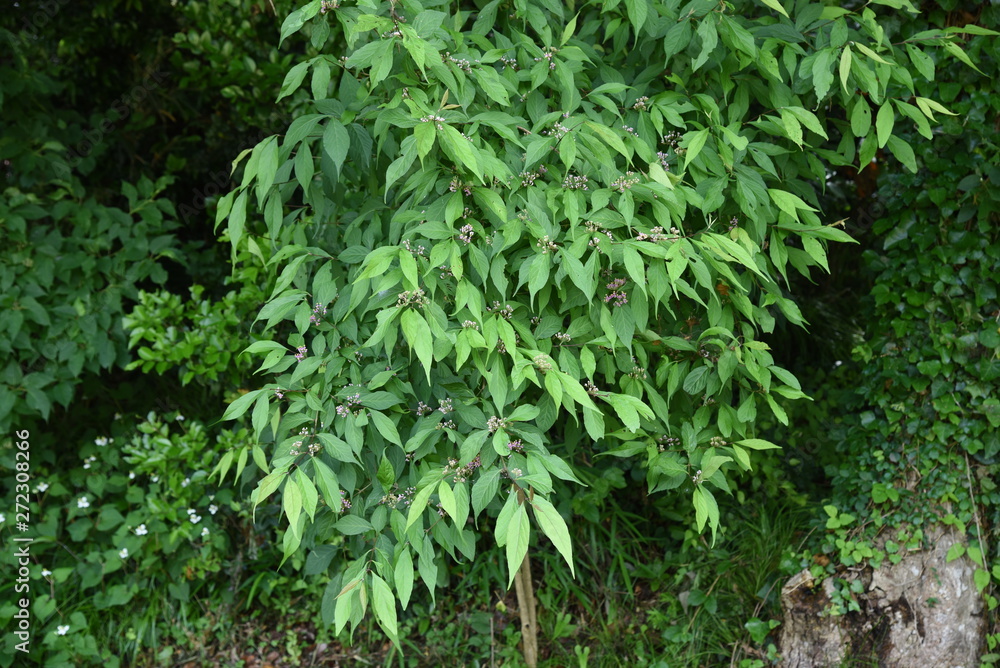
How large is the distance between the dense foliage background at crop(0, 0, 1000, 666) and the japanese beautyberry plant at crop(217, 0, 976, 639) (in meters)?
0.01

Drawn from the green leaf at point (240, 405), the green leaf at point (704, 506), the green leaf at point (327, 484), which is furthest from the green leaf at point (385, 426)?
the green leaf at point (704, 506)

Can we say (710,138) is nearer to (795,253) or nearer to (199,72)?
(795,253)

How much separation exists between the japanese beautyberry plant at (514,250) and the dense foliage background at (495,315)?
0.04ft

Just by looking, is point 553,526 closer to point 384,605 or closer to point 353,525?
point 384,605

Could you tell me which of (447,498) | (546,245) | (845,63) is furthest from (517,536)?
(845,63)

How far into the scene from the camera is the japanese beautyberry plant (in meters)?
1.50

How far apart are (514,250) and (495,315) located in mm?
208

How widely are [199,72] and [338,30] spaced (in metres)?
1.02

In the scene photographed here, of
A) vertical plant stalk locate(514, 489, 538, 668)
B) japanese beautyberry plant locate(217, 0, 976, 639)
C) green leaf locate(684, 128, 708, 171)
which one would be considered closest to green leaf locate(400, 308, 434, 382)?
japanese beautyberry plant locate(217, 0, 976, 639)

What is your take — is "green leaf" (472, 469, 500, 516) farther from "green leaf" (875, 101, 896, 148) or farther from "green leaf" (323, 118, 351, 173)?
"green leaf" (875, 101, 896, 148)

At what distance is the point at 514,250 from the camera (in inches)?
67.8

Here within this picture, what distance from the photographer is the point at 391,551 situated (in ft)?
5.53

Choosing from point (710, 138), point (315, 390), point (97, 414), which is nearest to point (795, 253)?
point (710, 138)

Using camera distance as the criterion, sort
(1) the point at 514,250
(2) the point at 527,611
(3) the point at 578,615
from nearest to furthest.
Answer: (1) the point at 514,250 → (2) the point at 527,611 → (3) the point at 578,615
